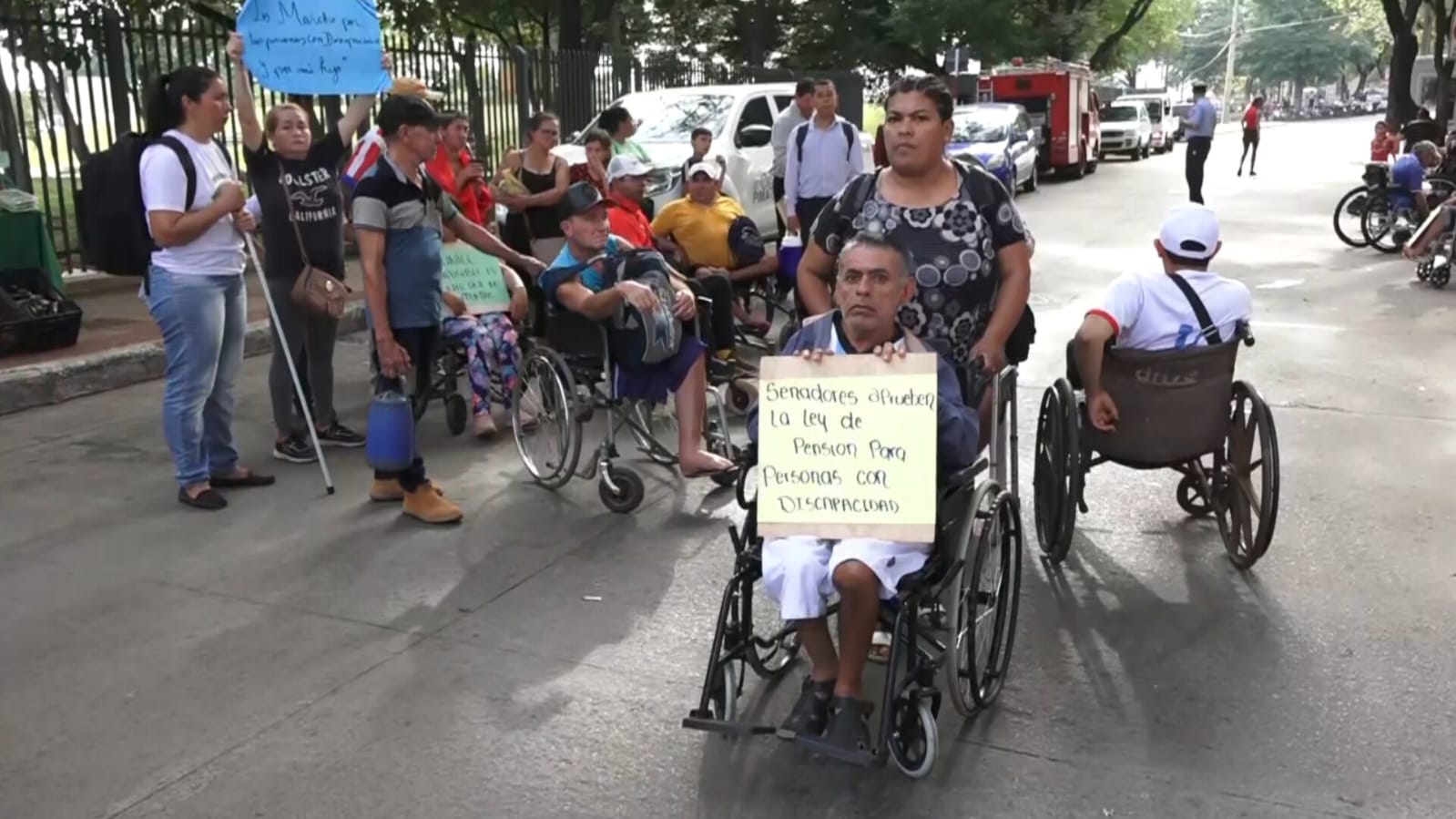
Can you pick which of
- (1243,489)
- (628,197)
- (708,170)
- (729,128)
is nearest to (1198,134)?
(729,128)

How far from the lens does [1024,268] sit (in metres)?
4.23

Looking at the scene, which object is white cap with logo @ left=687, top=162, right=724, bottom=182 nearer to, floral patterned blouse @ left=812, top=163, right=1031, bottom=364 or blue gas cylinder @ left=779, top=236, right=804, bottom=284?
blue gas cylinder @ left=779, top=236, right=804, bottom=284

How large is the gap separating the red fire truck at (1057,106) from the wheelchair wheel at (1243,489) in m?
22.2

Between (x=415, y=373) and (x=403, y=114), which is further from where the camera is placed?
(x=415, y=373)

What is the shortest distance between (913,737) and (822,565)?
522mm

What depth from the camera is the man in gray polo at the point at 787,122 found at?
11.0 meters

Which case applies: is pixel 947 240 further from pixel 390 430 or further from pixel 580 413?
pixel 390 430

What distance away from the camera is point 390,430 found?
5395 mm

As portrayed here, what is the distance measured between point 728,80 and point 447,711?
2109 cm

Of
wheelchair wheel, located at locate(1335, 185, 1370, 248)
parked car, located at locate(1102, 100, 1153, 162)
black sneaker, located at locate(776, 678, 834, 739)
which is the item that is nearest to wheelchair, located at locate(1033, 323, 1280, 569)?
black sneaker, located at locate(776, 678, 834, 739)

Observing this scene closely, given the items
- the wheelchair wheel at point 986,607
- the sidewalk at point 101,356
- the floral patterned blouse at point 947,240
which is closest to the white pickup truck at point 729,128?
the sidewalk at point 101,356

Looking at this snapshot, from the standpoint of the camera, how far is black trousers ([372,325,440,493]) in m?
5.51

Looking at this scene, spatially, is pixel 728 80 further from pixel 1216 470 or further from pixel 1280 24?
pixel 1280 24

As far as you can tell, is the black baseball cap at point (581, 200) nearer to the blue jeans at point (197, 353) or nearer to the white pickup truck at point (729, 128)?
the blue jeans at point (197, 353)
